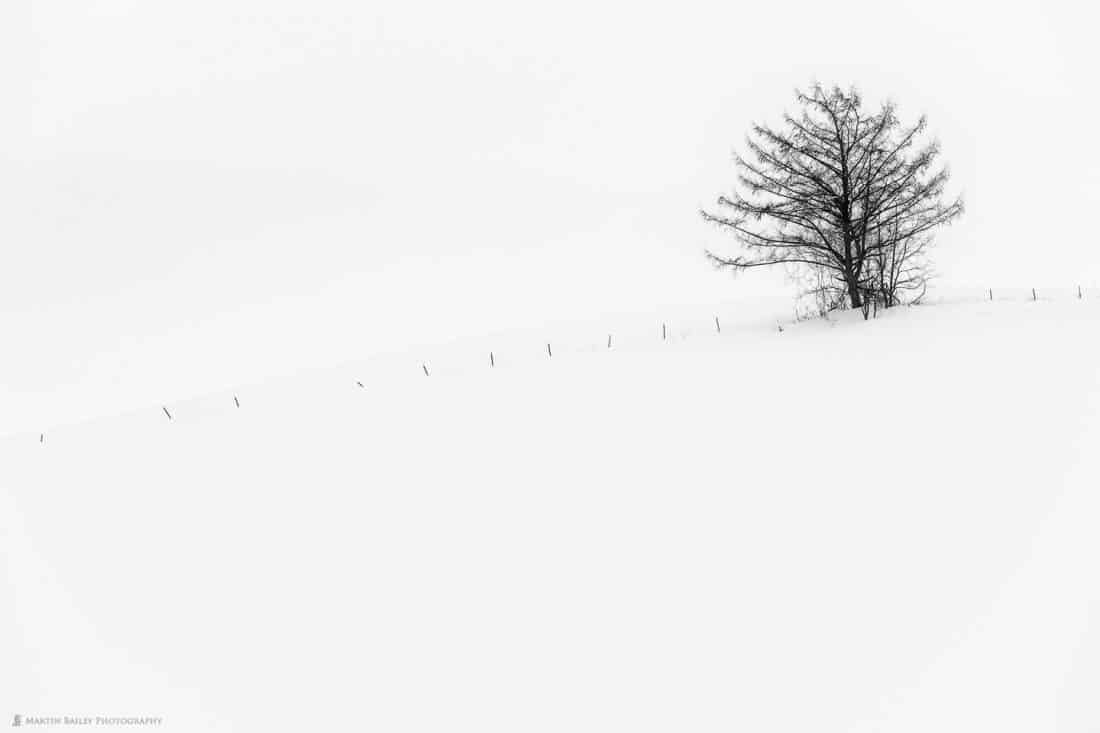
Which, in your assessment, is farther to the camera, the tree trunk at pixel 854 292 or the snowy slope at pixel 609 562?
the tree trunk at pixel 854 292

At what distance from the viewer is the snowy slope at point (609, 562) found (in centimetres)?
672

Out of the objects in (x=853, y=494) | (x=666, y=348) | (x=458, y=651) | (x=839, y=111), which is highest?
(x=839, y=111)

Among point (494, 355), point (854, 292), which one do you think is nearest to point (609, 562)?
point (494, 355)

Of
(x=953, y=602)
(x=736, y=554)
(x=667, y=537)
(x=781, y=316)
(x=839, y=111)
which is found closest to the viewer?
(x=953, y=602)

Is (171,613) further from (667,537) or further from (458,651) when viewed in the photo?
(667,537)

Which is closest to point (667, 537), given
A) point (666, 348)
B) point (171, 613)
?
point (171, 613)

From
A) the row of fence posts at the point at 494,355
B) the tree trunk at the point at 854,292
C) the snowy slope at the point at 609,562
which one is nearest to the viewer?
the snowy slope at the point at 609,562

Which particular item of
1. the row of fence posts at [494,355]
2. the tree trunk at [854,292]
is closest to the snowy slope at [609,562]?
the row of fence posts at [494,355]

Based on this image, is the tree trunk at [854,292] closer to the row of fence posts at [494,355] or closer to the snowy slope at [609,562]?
the row of fence posts at [494,355]

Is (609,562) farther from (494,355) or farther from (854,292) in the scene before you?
(854,292)

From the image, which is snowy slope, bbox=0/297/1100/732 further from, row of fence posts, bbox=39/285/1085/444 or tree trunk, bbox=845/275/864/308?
tree trunk, bbox=845/275/864/308

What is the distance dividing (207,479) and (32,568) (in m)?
3.19

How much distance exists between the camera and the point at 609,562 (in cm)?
881

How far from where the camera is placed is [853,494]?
A: 959cm
